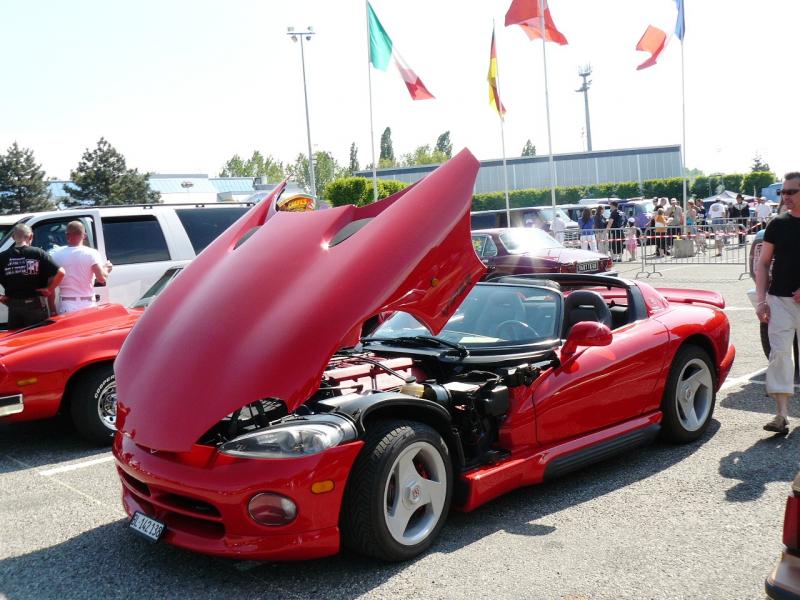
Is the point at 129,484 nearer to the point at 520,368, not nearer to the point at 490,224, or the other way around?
the point at 520,368

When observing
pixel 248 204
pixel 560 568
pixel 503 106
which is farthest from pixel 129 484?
pixel 503 106

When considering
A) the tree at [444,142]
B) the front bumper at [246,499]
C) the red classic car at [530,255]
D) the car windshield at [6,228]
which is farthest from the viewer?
the tree at [444,142]

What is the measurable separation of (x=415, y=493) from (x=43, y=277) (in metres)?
5.26

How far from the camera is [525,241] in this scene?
46.6ft

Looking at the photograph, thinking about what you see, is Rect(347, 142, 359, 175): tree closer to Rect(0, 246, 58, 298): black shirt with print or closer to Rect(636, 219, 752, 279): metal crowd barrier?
Rect(636, 219, 752, 279): metal crowd barrier

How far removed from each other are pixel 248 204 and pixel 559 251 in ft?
19.3

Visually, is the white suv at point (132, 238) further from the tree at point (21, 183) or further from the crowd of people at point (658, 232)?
the tree at point (21, 183)

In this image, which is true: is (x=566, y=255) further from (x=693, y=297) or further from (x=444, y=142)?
A: (x=444, y=142)

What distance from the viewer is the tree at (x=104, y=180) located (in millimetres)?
54344

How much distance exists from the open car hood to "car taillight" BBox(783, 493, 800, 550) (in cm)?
194

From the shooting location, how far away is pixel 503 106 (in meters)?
23.3

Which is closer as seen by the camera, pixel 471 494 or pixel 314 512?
pixel 314 512

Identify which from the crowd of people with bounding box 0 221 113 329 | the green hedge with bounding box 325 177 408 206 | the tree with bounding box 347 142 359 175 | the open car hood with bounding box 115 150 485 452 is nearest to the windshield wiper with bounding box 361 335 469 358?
the open car hood with bounding box 115 150 485 452

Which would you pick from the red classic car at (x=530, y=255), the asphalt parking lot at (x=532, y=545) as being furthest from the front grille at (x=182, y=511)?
the red classic car at (x=530, y=255)
